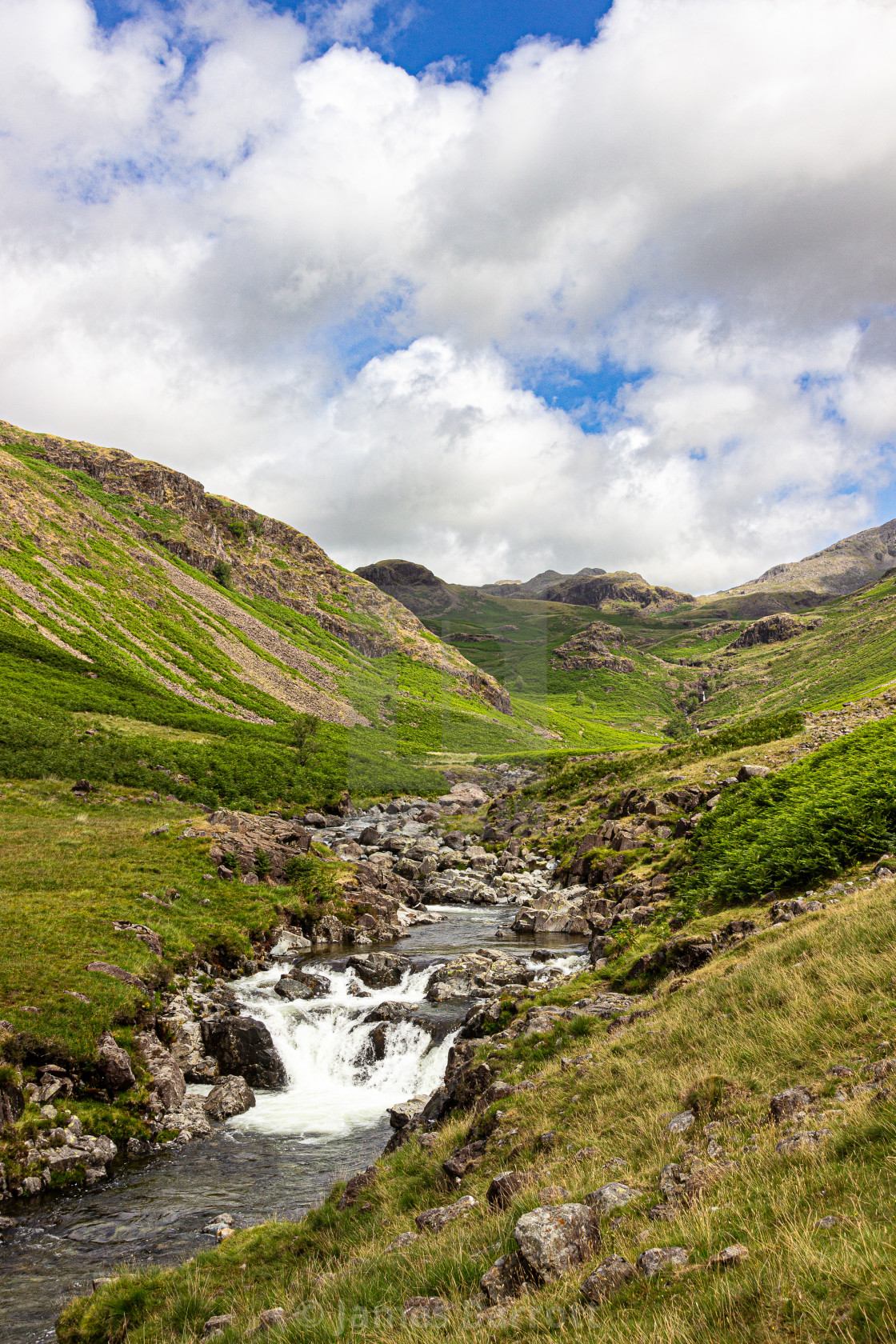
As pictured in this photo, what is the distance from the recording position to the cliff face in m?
119

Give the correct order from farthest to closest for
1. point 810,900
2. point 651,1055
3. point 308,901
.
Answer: point 308,901
point 810,900
point 651,1055

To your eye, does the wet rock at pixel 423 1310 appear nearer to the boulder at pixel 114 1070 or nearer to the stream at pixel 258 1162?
the stream at pixel 258 1162

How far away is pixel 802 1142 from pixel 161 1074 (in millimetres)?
19303

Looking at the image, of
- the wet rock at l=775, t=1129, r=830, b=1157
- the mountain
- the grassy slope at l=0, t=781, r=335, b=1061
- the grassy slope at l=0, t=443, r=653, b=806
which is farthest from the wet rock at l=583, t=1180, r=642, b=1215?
the mountain

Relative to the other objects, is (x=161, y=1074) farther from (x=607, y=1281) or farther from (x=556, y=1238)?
(x=607, y=1281)

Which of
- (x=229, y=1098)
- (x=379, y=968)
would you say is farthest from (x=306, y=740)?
(x=229, y=1098)

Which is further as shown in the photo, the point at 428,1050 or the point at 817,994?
the point at 428,1050

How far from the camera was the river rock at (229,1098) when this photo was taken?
20.3 metres

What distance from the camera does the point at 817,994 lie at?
11617 mm

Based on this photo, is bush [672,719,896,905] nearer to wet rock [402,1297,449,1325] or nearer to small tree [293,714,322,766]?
wet rock [402,1297,449,1325]

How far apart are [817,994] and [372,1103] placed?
16297 mm

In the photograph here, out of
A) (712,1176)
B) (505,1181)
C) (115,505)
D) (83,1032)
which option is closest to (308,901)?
(83,1032)

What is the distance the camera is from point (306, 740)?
9075cm

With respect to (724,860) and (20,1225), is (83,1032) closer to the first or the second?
(20,1225)
